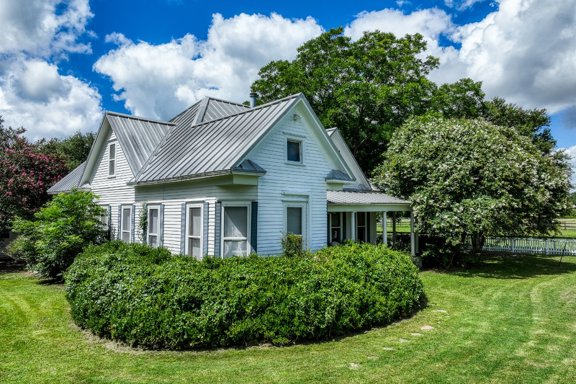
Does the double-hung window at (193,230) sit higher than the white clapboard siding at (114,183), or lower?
lower

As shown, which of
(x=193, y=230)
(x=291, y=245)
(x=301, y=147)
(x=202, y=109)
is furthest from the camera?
(x=202, y=109)

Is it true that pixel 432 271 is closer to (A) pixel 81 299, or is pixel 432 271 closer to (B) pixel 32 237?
(A) pixel 81 299

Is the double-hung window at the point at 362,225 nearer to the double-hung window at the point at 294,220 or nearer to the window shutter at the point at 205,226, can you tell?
the double-hung window at the point at 294,220

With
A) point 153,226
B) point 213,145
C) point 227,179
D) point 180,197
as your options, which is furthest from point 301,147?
point 153,226

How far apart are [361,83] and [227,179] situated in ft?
65.8

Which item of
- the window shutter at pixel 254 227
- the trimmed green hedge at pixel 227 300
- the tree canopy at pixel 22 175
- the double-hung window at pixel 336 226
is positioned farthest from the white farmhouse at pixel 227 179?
the tree canopy at pixel 22 175

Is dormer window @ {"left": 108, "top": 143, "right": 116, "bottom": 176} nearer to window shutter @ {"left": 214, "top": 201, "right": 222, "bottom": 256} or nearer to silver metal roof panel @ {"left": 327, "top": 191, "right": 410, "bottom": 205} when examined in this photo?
window shutter @ {"left": 214, "top": 201, "right": 222, "bottom": 256}

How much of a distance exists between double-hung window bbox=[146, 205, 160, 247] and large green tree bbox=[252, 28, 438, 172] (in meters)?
18.0

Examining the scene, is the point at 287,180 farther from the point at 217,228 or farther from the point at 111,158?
the point at 111,158

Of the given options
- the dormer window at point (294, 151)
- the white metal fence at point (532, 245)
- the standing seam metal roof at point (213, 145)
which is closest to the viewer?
the standing seam metal roof at point (213, 145)

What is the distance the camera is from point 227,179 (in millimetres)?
11469

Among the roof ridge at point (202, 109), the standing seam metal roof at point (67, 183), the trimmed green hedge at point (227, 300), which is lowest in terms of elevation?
the trimmed green hedge at point (227, 300)

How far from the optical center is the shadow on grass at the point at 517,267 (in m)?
16.7

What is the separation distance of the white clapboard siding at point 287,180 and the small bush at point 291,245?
259 millimetres
